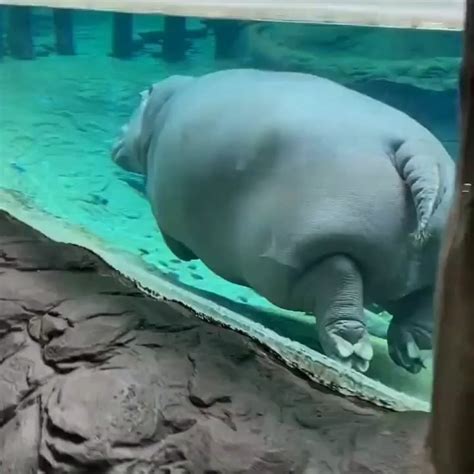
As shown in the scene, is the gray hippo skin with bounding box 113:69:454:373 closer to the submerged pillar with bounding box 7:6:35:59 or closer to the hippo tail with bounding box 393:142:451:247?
the hippo tail with bounding box 393:142:451:247

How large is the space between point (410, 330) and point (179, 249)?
1.70 ft

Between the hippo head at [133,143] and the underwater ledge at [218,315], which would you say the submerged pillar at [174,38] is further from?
the underwater ledge at [218,315]

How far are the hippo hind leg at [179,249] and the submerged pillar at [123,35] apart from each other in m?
0.38

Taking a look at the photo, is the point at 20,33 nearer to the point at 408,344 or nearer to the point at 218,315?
the point at 218,315

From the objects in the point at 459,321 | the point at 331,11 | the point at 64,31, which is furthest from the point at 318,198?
the point at 64,31

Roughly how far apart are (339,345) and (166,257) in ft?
1.50

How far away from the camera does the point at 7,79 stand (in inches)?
82.7

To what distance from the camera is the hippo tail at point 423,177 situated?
134 cm

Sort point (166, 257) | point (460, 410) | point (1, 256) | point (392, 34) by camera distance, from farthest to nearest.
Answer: point (1, 256), point (166, 257), point (392, 34), point (460, 410)

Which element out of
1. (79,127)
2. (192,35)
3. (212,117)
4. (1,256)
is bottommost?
(1,256)

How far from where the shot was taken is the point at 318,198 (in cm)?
146

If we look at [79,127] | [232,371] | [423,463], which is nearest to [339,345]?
[232,371]

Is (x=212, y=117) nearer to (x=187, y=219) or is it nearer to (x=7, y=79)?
(x=187, y=219)

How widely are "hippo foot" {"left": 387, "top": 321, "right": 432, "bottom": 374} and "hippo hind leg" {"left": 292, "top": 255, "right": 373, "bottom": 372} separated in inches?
1.6
